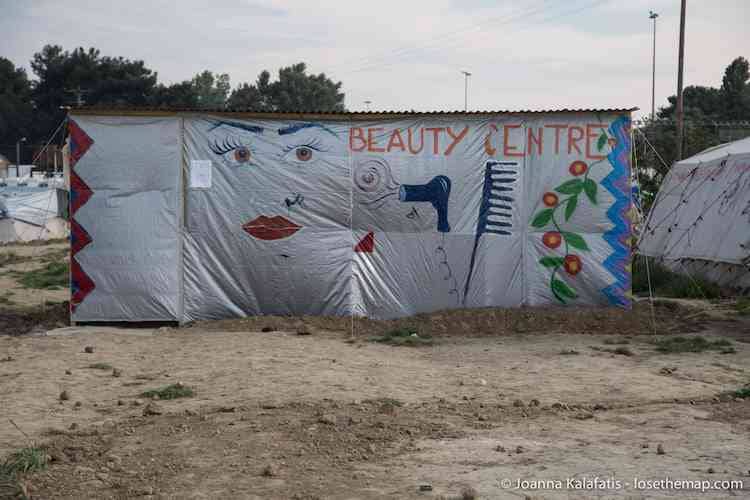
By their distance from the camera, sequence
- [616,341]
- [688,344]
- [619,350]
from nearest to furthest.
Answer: [619,350], [688,344], [616,341]

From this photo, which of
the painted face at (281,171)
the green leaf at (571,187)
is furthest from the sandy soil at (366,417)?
the green leaf at (571,187)

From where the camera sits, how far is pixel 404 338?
10789mm

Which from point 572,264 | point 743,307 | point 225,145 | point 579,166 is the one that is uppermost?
point 225,145

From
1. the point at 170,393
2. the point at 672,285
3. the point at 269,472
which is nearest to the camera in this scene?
the point at 269,472

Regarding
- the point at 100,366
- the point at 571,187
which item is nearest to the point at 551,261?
the point at 571,187

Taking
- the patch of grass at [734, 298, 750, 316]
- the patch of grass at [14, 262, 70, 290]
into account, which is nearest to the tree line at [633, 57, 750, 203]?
the patch of grass at [734, 298, 750, 316]

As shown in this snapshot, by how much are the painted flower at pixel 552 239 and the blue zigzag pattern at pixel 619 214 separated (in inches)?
24.4

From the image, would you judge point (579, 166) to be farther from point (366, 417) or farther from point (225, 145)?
point (366, 417)

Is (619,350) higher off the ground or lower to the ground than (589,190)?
lower

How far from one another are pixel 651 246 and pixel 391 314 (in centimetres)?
810

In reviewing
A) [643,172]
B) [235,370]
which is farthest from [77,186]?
[643,172]

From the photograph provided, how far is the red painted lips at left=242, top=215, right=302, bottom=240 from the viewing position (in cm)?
1173

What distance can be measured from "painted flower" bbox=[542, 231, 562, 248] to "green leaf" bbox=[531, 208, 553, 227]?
144 millimetres

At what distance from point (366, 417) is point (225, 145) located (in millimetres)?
5959
